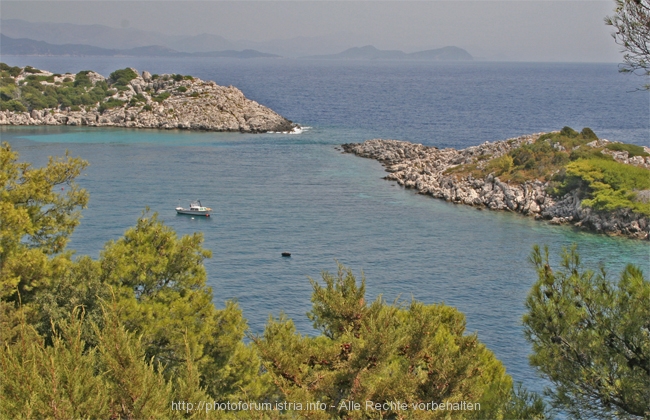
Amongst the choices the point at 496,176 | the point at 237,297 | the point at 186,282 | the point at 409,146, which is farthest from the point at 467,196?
the point at 186,282

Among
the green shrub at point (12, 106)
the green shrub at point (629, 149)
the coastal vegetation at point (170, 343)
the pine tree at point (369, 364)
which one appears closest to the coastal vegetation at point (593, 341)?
the coastal vegetation at point (170, 343)

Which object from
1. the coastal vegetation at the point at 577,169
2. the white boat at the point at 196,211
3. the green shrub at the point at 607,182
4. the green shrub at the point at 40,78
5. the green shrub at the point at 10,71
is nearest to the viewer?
the green shrub at the point at 607,182

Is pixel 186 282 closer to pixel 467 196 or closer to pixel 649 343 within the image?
pixel 649 343

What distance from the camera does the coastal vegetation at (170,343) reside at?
35.9ft

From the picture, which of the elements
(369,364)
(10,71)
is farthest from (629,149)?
(10,71)

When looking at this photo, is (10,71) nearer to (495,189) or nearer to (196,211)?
(196,211)

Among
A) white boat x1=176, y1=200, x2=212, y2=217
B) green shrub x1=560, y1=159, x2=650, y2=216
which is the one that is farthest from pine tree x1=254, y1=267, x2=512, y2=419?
green shrub x1=560, y1=159, x2=650, y2=216

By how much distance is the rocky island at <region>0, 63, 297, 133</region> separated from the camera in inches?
4163

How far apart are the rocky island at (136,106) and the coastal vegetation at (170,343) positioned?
8437 centimetres

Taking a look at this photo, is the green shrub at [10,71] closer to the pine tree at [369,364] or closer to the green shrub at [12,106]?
the green shrub at [12,106]

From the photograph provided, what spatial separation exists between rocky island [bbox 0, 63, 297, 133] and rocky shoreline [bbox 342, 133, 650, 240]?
114 feet

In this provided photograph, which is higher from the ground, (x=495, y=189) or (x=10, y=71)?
(x=10, y=71)

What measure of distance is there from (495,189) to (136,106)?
7231cm

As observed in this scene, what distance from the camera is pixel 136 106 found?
111 m
